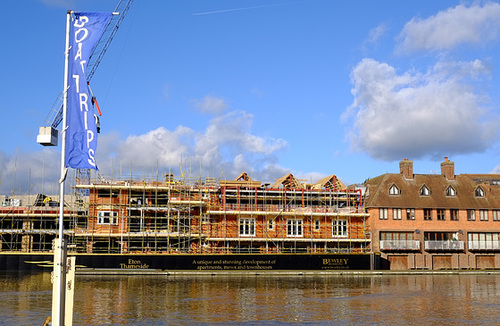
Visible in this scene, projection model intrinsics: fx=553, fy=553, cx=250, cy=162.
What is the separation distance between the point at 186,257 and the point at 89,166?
120ft

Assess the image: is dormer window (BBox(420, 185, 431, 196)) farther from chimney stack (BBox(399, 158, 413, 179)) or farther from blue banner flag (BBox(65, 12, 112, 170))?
blue banner flag (BBox(65, 12, 112, 170))

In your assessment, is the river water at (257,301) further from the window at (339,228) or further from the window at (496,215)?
the window at (496,215)

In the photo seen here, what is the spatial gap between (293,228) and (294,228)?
146mm

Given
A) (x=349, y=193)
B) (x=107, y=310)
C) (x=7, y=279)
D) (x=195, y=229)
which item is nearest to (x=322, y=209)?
(x=349, y=193)

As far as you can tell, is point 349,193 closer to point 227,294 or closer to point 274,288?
point 274,288

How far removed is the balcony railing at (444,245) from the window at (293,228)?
1326 cm

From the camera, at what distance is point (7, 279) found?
141ft

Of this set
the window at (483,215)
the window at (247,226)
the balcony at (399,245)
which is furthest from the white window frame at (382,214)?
the window at (247,226)

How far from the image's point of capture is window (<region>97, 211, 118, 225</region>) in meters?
54.0

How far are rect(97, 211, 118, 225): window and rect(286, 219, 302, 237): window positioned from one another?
17407mm

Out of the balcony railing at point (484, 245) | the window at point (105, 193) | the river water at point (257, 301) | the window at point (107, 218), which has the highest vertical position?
the window at point (105, 193)

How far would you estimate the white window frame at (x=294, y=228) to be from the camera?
5703 centimetres

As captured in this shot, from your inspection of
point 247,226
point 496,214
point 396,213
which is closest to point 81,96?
point 247,226

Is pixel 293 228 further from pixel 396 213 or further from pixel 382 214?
pixel 396 213
